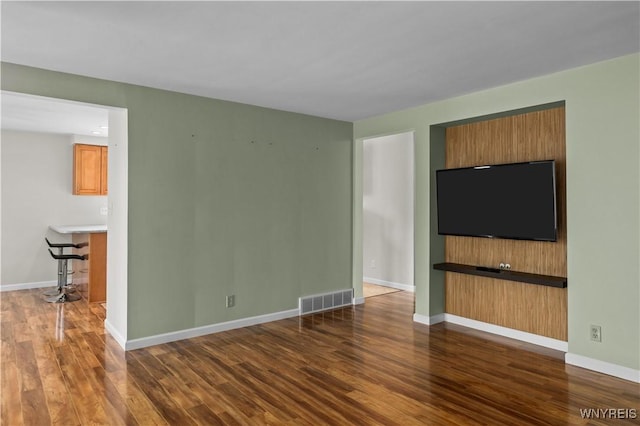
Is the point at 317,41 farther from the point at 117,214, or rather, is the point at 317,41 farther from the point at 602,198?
the point at 117,214

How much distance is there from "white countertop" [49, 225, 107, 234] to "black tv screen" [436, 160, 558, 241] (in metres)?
4.45

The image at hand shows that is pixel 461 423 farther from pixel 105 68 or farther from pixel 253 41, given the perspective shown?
pixel 105 68

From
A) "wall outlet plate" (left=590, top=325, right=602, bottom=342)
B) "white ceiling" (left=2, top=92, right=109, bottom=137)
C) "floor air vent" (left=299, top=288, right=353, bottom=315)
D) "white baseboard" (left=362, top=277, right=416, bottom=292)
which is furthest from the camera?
"white baseboard" (left=362, top=277, right=416, bottom=292)

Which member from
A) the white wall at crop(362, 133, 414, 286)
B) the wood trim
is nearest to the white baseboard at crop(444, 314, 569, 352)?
the white wall at crop(362, 133, 414, 286)

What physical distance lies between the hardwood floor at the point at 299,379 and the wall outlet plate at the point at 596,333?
27 cm

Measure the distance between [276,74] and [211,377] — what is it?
256cm

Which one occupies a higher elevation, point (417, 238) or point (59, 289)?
point (417, 238)

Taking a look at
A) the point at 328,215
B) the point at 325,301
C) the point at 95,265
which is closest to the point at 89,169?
the point at 95,265

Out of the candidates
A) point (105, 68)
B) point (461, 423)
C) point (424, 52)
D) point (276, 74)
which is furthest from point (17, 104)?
point (461, 423)

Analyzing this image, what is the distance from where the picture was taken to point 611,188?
329cm

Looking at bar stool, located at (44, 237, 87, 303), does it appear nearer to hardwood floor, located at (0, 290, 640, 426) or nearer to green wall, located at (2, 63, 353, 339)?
hardwood floor, located at (0, 290, 640, 426)

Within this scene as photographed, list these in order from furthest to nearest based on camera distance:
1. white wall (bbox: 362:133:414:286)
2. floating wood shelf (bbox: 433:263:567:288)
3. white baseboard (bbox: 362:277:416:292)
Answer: white wall (bbox: 362:133:414:286) < white baseboard (bbox: 362:277:416:292) < floating wood shelf (bbox: 433:263:567:288)

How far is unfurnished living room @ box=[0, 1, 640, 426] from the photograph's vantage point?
2.69 m

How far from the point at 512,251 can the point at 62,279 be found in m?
6.00
